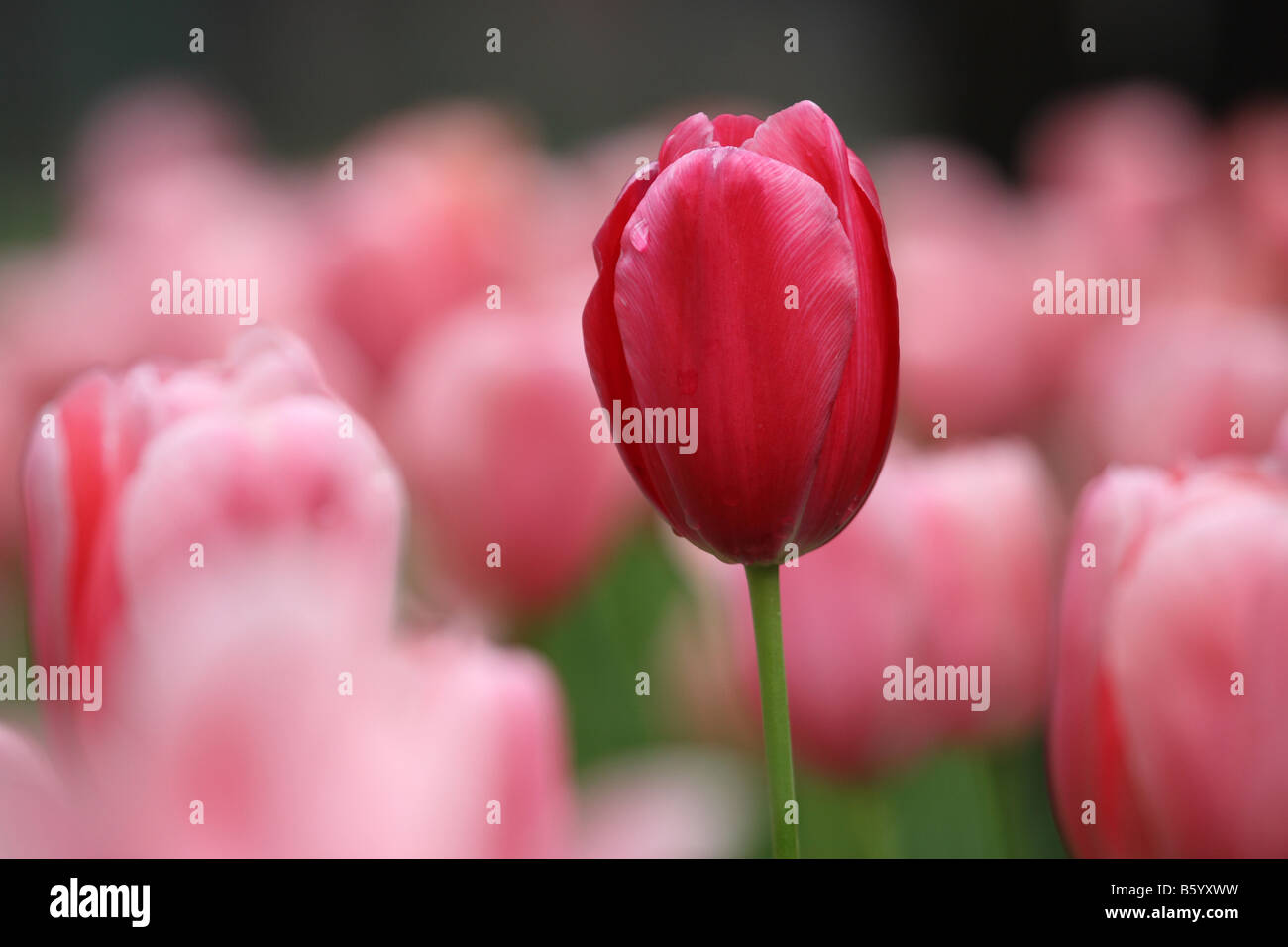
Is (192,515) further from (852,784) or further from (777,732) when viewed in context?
(852,784)

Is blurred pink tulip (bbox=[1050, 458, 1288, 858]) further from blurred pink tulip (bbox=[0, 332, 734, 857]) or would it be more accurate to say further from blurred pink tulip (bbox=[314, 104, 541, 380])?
blurred pink tulip (bbox=[314, 104, 541, 380])

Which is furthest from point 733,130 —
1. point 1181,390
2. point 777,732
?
point 1181,390

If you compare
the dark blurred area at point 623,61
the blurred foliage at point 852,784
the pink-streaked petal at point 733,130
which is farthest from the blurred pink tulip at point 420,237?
the dark blurred area at point 623,61

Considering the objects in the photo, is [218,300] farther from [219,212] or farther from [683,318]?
[683,318]

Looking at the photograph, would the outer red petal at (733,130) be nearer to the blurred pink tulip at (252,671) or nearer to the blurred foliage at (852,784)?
the blurred pink tulip at (252,671)

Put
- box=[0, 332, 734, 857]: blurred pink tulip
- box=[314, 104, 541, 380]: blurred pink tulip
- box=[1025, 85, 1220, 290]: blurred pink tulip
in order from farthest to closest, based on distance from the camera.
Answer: box=[1025, 85, 1220, 290]: blurred pink tulip → box=[314, 104, 541, 380]: blurred pink tulip → box=[0, 332, 734, 857]: blurred pink tulip

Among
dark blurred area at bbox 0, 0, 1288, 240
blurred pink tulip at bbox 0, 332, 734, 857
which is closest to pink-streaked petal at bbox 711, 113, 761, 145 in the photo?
blurred pink tulip at bbox 0, 332, 734, 857
